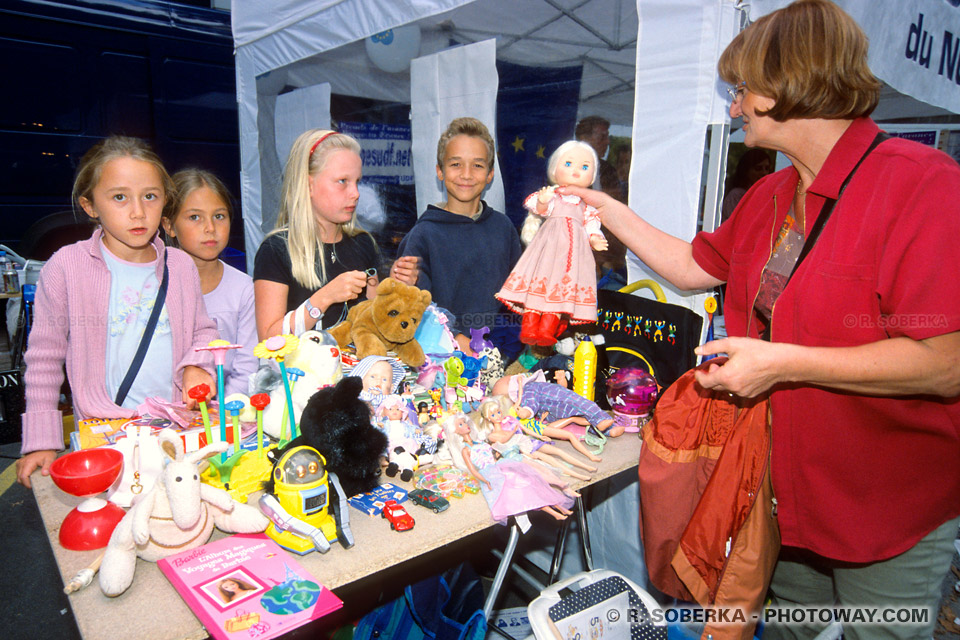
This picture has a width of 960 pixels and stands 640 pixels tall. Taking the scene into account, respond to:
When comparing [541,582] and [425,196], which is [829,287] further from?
[425,196]

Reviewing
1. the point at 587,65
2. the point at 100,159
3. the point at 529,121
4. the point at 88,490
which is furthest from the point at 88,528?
the point at 587,65

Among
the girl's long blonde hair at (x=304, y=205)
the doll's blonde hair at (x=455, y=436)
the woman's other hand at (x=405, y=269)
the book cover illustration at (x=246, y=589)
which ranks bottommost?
the book cover illustration at (x=246, y=589)

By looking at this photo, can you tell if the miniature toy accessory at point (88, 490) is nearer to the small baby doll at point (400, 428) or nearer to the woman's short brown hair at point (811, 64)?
the small baby doll at point (400, 428)

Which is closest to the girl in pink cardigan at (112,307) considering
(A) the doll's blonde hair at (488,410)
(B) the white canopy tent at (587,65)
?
(A) the doll's blonde hair at (488,410)

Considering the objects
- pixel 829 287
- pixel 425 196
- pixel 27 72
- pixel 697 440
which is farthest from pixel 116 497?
pixel 27 72

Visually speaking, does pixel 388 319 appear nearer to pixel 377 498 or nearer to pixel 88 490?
pixel 377 498

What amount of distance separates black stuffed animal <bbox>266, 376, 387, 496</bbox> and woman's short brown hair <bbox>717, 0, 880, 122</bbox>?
1272 millimetres

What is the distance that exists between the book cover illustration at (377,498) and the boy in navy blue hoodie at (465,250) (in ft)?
3.54

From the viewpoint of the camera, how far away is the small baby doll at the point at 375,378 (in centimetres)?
167

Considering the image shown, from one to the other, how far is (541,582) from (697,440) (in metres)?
1.30

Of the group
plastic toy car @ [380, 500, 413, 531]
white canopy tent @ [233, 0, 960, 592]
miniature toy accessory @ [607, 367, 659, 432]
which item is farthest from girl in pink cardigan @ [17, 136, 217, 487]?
white canopy tent @ [233, 0, 960, 592]

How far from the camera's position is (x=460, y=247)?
2.58m

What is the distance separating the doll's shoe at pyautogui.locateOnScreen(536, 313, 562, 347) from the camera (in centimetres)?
203

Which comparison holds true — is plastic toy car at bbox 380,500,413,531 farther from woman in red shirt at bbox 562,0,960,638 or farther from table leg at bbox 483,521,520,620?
woman in red shirt at bbox 562,0,960,638
